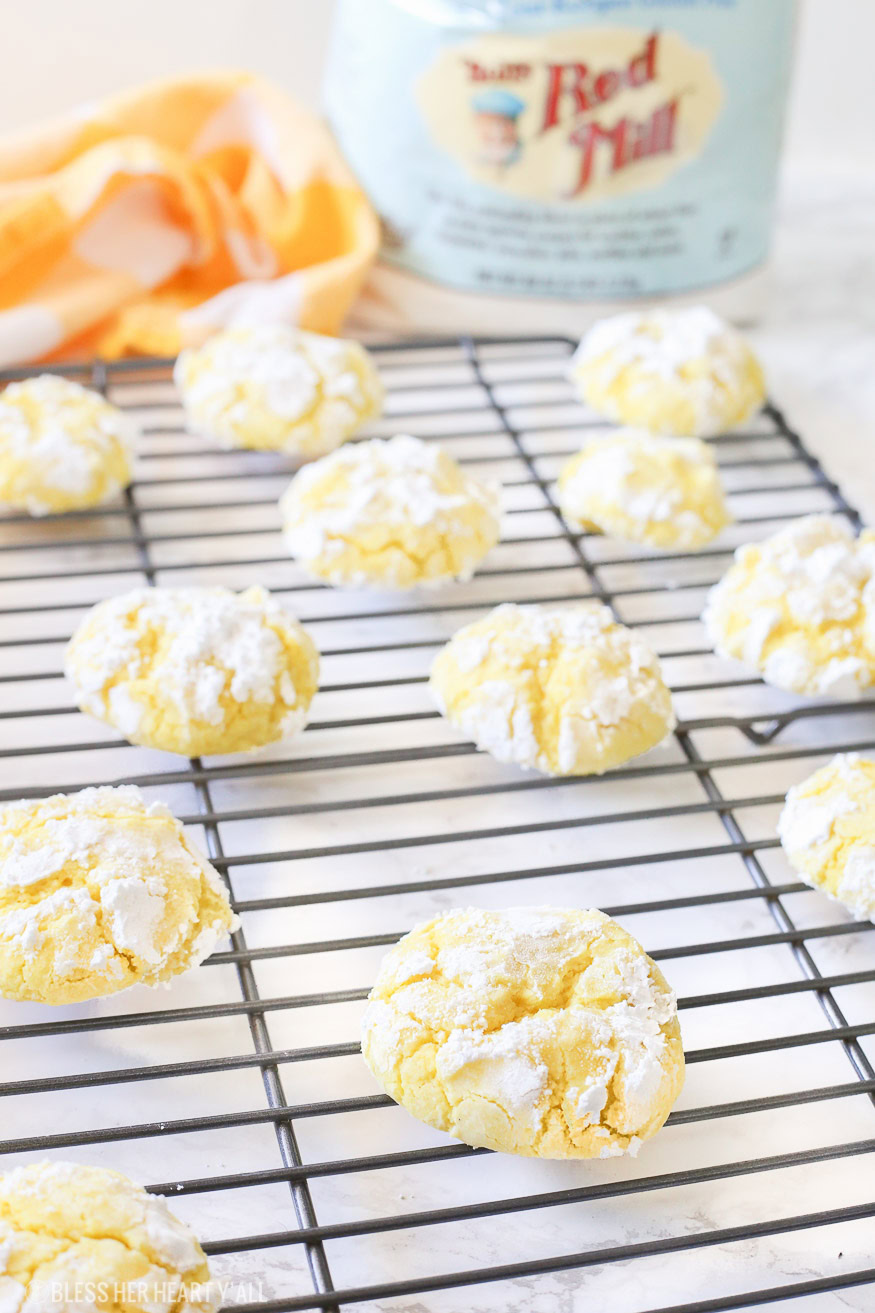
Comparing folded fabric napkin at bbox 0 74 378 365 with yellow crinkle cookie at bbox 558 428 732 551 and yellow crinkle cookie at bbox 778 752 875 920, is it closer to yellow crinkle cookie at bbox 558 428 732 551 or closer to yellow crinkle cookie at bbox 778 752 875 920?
yellow crinkle cookie at bbox 558 428 732 551

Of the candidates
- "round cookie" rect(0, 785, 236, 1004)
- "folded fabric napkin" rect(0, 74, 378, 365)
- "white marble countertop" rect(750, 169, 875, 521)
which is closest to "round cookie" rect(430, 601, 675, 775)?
"round cookie" rect(0, 785, 236, 1004)

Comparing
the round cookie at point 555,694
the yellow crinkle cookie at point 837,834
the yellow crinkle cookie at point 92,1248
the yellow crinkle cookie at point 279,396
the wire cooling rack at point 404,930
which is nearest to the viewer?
the yellow crinkle cookie at point 92,1248

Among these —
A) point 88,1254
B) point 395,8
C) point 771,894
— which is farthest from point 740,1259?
point 395,8

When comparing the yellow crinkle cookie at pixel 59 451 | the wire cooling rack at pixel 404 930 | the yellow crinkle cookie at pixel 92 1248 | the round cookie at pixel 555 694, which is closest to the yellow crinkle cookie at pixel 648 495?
the wire cooling rack at pixel 404 930

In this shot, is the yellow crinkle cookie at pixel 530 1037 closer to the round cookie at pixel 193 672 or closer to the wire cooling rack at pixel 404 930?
the wire cooling rack at pixel 404 930

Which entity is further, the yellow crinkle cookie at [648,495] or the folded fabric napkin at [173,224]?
the folded fabric napkin at [173,224]
